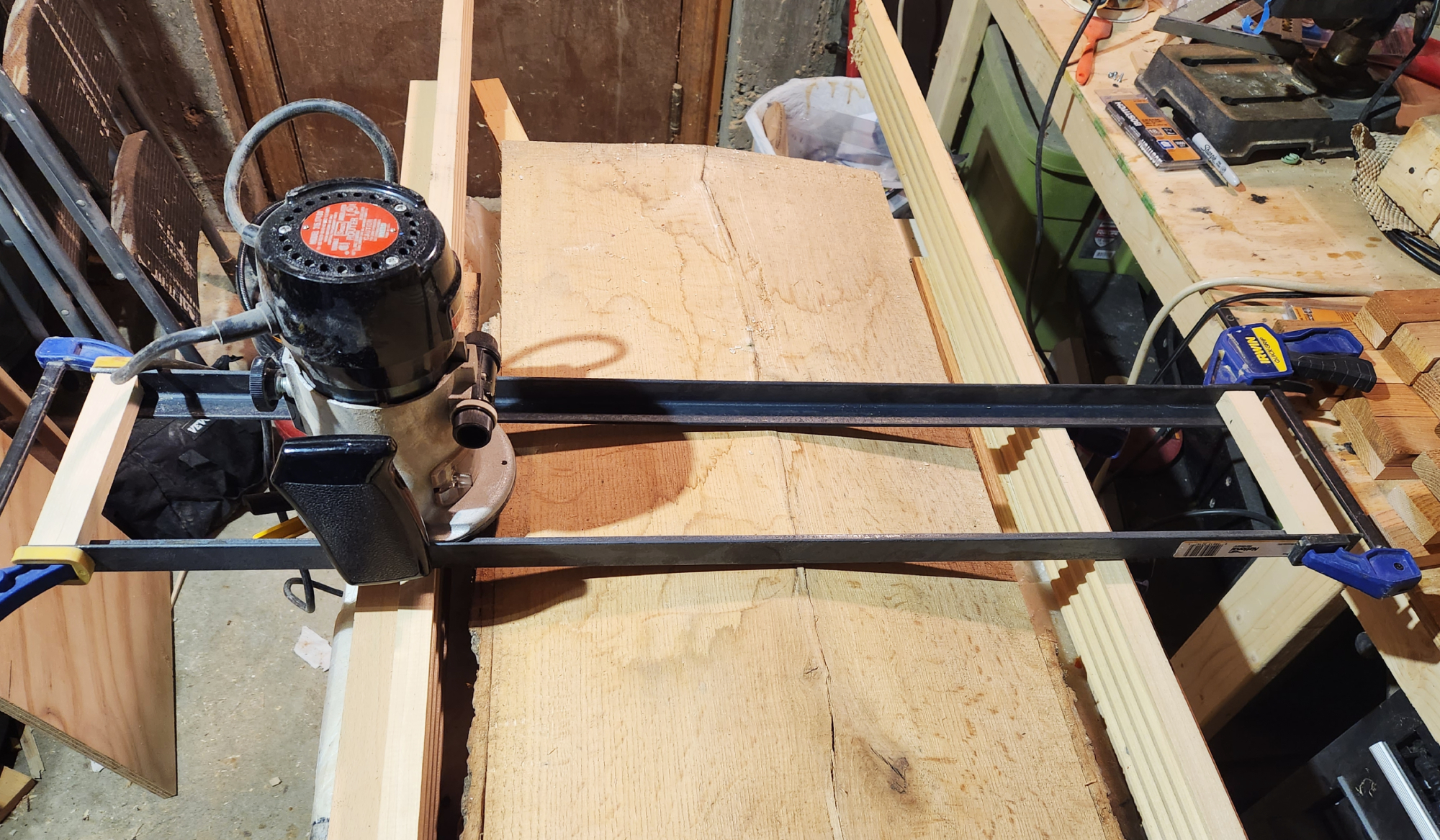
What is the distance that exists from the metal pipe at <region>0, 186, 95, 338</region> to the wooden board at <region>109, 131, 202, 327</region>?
0.51 feet

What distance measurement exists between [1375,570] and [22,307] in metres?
2.55

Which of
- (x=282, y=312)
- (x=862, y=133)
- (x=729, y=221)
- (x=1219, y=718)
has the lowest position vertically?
(x=1219, y=718)

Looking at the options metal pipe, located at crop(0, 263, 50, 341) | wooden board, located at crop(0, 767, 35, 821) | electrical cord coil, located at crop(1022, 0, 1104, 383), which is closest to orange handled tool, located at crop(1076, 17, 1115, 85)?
electrical cord coil, located at crop(1022, 0, 1104, 383)

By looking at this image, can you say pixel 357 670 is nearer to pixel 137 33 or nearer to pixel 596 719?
pixel 596 719

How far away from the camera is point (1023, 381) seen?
1.06 metres

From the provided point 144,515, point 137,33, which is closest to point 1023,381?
point 144,515

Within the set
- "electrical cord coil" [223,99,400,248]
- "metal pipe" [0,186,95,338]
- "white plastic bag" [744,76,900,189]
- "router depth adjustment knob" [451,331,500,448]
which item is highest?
"electrical cord coil" [223,99,400,248]

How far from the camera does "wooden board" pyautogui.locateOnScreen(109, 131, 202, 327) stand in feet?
6.12

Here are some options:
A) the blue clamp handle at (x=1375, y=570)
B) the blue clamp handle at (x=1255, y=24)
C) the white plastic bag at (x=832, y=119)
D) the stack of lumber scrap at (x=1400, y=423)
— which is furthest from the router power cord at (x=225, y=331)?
the white plastic bag at (x=832, y=119)

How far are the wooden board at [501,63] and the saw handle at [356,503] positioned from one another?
206cm

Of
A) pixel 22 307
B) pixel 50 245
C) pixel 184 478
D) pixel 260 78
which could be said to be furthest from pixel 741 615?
pixel 260 78

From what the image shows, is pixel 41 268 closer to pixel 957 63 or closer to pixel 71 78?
pixel 71 78

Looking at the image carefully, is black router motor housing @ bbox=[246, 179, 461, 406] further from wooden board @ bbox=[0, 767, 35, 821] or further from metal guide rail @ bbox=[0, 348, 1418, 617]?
wooden board @ bbox=[0, 767, 35, 821]

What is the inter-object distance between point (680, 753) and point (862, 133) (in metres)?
1.91
